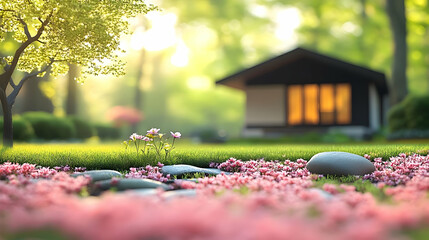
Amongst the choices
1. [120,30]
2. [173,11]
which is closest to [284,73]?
[120,30]

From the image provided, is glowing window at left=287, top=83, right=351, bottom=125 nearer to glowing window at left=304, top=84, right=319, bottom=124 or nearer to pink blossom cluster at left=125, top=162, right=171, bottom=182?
glowing window at left=304, top=84, right=319, bottom=124

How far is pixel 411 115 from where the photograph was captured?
19891mm

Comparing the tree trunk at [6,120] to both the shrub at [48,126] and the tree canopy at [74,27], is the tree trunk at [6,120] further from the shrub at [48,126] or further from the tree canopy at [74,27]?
the shrub at [48,126]

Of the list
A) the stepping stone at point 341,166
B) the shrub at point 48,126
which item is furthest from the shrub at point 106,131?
the stepping stone at point 341,166

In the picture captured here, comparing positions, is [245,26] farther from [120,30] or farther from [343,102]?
[120,30]

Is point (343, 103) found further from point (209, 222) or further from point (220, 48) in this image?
point (220, 48)

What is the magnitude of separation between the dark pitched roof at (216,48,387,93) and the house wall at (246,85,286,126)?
859mm

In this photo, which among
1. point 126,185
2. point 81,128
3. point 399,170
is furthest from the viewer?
point 81,128

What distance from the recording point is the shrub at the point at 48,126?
2182 cm

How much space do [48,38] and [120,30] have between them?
174 centimetres

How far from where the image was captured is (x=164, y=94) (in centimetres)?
6344

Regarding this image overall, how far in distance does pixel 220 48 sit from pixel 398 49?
25.1 metres

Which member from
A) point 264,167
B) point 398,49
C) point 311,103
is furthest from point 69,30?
point 398,49

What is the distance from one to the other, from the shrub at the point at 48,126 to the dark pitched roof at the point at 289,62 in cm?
796
